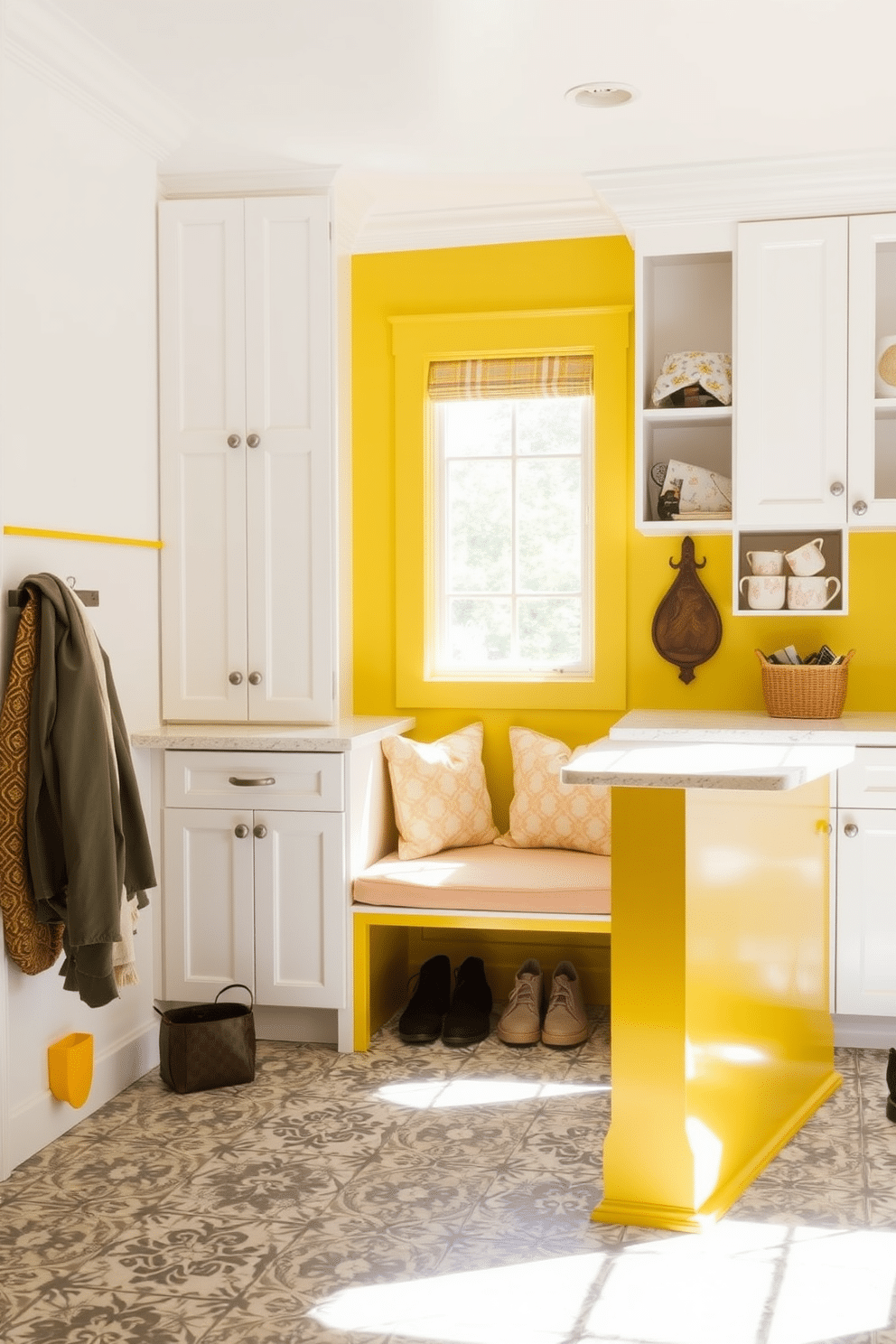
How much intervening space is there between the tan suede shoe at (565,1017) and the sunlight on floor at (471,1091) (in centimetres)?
29

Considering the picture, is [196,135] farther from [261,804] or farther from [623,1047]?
[623,1047]

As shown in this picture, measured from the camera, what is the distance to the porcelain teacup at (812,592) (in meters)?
3.89

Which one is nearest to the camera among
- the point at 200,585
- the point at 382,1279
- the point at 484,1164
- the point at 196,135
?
the point at 382,1279

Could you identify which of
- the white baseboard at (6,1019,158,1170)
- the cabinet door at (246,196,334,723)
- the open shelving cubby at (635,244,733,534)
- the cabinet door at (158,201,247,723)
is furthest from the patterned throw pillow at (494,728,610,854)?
the white baseboard at (6,1019,158,1170)

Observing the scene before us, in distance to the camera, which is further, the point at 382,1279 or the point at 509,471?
the point at 509,471

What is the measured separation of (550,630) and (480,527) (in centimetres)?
43

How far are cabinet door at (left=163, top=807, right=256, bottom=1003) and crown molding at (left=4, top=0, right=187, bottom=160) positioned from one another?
1.92 metres

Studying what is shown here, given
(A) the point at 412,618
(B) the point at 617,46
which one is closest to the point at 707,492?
(A) the point at 412,618

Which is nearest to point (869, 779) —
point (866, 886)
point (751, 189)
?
point (866, 886)

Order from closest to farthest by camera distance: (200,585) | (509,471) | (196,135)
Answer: (196,135)
(200,585)
(509,471)

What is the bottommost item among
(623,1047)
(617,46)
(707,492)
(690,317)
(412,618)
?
(623,1047)

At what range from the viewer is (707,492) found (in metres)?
4.00

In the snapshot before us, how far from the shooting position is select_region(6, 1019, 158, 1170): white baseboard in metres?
2.97

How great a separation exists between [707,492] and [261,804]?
1.66 metres
